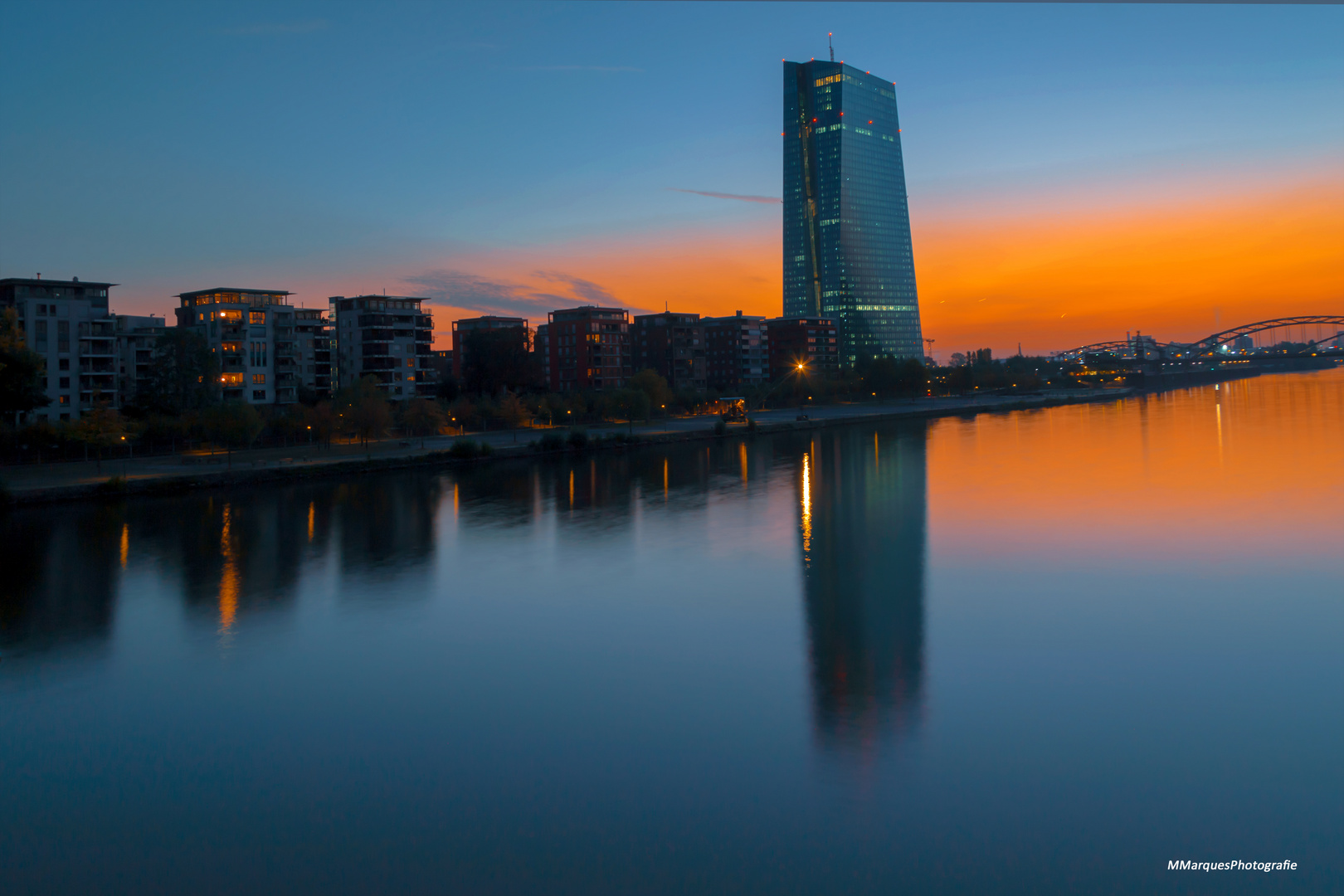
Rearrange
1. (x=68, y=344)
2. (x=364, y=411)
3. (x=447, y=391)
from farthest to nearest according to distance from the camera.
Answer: (x=447, y=391) < (x=68, y=344) < (x=364, y=411)

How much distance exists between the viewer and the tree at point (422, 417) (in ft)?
145

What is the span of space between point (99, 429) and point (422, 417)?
1518 cm

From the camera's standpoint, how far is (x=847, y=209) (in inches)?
4584

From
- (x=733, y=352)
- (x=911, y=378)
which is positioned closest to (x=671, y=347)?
(x=733, y=352)

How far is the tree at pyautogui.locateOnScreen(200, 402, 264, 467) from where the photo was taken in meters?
34.5

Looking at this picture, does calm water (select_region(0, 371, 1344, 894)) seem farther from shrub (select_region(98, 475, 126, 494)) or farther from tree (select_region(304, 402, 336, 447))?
tree (select_region(304, 402, 336, 447))

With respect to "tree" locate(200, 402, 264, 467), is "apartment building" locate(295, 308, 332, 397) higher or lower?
higher

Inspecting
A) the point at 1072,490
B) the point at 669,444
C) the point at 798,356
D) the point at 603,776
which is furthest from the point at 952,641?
the point at 798,356

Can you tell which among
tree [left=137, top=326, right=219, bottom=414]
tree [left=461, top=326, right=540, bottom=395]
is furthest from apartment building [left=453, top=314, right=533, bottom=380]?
tree [left=137, top=326, right=219, bottom=414]

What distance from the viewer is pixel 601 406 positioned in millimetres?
54594

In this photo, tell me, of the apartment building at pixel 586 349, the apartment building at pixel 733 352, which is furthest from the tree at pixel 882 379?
the apartment building at pixel 586 349

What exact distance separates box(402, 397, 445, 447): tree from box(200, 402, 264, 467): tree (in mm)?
9036

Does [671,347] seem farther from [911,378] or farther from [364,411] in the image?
[364,411]

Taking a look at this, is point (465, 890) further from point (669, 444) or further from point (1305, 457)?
point (669, 444)
